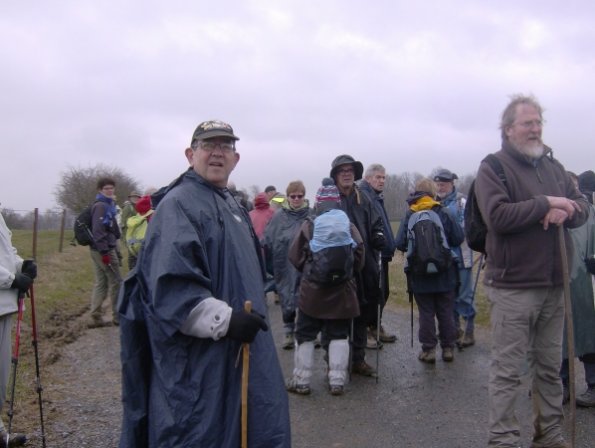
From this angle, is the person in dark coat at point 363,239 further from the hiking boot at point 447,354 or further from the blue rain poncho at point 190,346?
the blue rain poncho at point 190,346

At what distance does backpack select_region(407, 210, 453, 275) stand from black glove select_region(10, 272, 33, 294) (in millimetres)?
3915

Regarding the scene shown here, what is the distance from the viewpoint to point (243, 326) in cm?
254

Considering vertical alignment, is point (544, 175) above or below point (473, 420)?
above

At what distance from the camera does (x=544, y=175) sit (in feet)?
13.1

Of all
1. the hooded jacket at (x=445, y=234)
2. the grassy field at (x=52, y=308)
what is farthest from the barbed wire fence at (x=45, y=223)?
the hooded jacket at (x=445, y=234)

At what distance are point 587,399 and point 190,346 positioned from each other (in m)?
3.90

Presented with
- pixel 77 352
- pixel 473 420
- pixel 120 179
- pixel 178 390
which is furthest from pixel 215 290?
pixel 120 179

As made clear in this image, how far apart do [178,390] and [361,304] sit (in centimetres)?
383

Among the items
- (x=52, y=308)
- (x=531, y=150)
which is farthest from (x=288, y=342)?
(x=52, y=308)

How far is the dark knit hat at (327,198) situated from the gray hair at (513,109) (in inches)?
76.1

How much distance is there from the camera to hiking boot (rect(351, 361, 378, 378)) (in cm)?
610

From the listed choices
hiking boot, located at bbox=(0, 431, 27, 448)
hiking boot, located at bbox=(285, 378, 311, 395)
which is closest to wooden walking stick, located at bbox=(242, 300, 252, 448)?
hiking boot, located at bbox=(0, 431, 27, 448)

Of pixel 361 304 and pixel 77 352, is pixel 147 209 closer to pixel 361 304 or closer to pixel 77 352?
pixel 77 352

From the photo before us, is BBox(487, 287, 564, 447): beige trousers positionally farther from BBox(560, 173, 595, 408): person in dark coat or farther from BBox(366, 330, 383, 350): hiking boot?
BBox(366, 330, 383, 350): hiking boot
